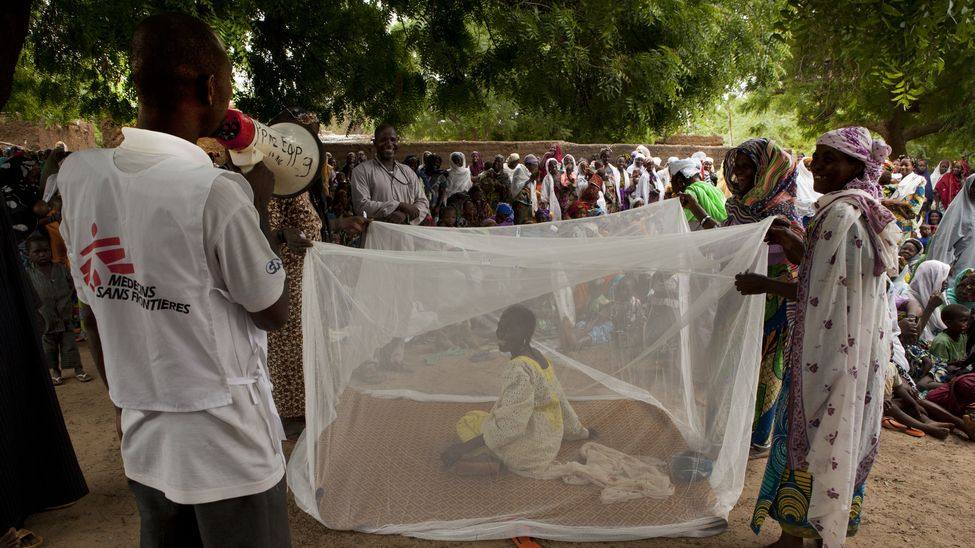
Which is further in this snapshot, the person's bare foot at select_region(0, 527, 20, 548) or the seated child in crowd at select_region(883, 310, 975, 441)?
the seated child in crowd at select_region(883, 310, 975, 441)

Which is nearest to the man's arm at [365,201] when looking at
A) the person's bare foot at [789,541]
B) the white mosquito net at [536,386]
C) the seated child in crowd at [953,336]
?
the white mosquito net at [536,386]

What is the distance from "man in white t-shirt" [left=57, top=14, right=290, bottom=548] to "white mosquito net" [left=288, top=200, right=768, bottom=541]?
1.48m

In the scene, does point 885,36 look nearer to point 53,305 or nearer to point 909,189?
point 53,305

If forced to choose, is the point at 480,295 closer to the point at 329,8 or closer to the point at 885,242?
the point at 885,242

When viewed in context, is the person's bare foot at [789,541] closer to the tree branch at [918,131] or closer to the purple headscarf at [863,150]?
the purple headscarf at [863,150]

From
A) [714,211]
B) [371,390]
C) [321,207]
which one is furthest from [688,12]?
[371,390]

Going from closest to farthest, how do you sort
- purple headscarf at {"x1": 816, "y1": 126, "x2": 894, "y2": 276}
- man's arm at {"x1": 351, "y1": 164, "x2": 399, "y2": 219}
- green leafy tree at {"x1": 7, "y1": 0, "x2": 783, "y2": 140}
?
purple headscarf at {"x1": 816, "y1": 126, "x2": 894, "y2": 276} < green leafy tree at {"x1": 7, "y1": 0, "x2": 783, "y2": 140} < man's arm at {"x1": 351, "y1": 164, "x2": 399, "y2": 219}

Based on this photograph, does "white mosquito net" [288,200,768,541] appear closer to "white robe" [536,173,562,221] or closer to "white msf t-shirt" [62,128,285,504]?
"white msf t-shirt" [62,128,285,504]

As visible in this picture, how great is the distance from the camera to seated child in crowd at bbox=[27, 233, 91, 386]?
4.83 m

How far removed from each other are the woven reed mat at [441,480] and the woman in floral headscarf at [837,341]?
49 centimetres

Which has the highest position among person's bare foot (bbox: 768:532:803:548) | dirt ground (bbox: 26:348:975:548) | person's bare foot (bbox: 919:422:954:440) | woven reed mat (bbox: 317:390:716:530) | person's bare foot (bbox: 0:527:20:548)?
woven reed mat (bbox: 317:390:716:530)

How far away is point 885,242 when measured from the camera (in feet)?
7.33

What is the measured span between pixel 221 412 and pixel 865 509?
3.18 meters

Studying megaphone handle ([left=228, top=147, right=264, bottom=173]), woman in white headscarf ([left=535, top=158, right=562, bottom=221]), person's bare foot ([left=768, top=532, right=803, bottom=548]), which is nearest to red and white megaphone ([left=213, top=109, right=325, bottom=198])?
megaphone handle ([left=228, top=147, right=264, bottom=173])
